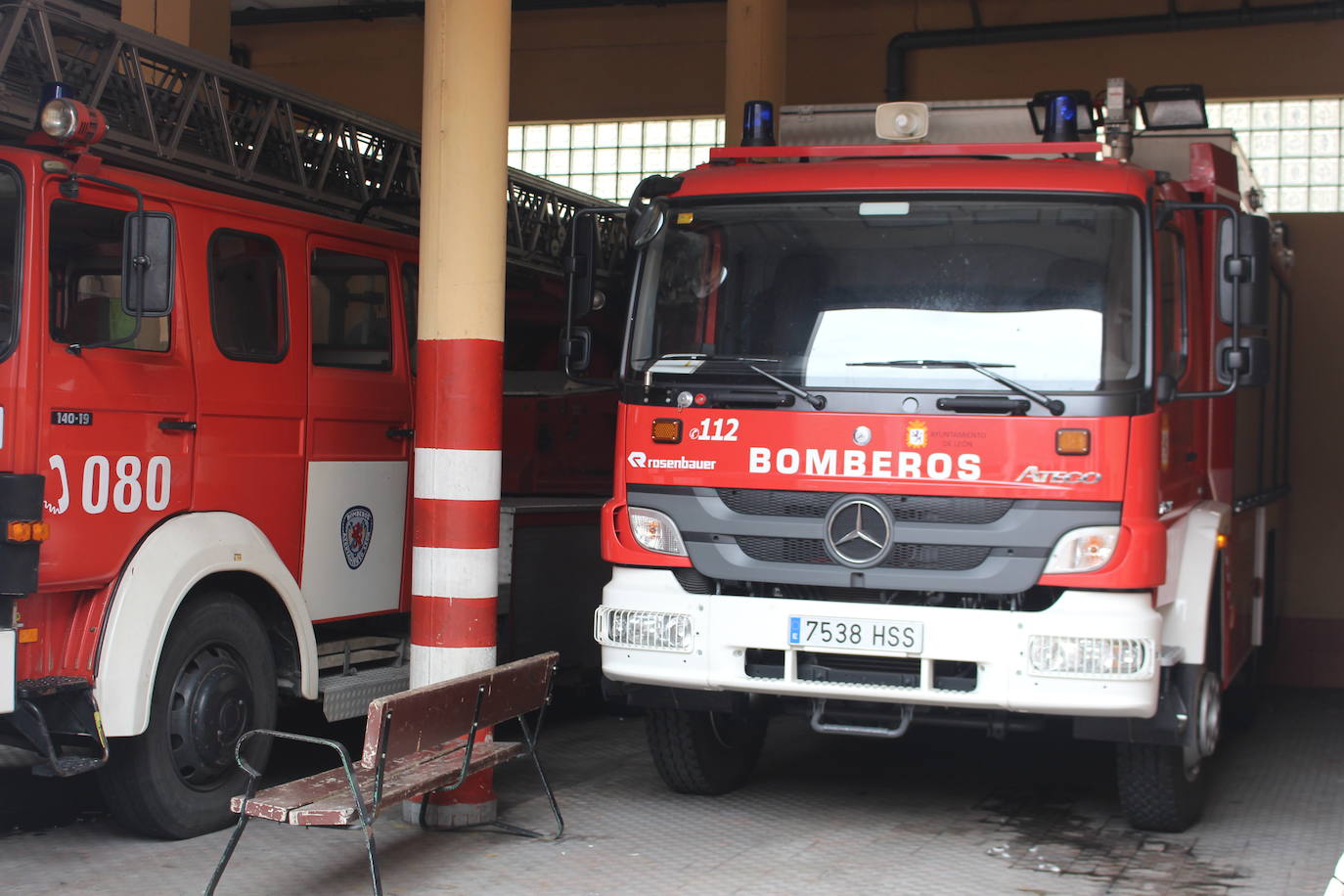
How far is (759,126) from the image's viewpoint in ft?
22.9

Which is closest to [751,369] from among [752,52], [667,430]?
[667,430]

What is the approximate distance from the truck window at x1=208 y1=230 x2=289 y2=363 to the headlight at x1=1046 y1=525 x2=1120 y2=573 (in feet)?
11.0

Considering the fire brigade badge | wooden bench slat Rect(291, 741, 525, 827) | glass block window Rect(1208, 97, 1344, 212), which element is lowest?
wooden bench slat Rect(291, 741, 525, 827)

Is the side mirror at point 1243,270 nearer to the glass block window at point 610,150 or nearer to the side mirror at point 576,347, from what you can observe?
the side mirror at point 576,347

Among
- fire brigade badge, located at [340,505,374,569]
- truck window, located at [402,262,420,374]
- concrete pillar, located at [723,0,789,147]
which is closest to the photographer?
fire brigade badge, located at [340,505,374,569]

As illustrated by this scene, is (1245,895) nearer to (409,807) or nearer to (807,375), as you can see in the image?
(807,375)

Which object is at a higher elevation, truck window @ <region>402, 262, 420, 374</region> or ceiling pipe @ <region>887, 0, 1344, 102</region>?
ceiling pipe @ <region>887, 0, 1344, 102</region>

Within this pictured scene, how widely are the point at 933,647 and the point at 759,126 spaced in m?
2.59

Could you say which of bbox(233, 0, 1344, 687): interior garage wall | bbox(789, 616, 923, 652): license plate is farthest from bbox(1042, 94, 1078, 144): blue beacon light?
bbox(233, 0, 1344, 687): interior garage wall

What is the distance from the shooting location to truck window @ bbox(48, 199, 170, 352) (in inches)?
217

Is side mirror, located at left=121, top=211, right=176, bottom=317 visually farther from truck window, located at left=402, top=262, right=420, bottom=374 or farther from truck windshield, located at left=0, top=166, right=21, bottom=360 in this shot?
truck window, located at left=402, top=262, right=420, bottom=374

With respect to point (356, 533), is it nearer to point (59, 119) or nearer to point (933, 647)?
point (59, 119)

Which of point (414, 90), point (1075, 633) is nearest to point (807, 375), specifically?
point (1075, 633)

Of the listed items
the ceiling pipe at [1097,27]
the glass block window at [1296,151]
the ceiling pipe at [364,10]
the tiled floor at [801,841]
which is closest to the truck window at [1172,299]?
the tiled floor at [801,841]
